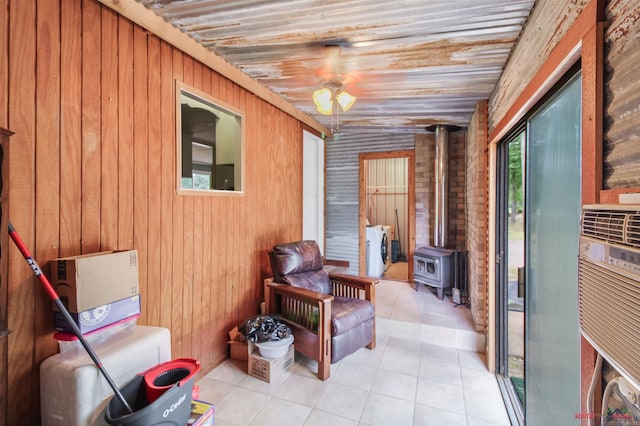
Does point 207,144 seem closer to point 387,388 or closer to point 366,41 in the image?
point 366,41

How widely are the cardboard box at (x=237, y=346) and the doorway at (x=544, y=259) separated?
6.74ft

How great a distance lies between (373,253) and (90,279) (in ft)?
14.0

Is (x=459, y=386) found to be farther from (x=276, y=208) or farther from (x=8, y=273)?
(x=8, y=273)

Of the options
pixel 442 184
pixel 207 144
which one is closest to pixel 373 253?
pixel 442 184

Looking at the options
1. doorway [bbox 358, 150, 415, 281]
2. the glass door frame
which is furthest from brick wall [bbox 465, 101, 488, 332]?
doorway [bbox 358, 150, 415, 281]

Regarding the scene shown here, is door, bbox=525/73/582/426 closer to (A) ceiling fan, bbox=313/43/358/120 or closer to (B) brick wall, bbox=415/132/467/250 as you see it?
(A) ceiling fan, bbox=313/43/358/120

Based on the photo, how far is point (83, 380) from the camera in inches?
49.7

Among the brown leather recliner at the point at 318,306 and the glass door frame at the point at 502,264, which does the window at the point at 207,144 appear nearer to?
the brown leather recliner at the point at 318,306

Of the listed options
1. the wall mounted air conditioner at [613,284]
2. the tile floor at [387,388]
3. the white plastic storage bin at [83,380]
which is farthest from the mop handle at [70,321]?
the wall mounted air conditioner at [613,284]

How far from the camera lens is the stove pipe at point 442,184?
4.07m

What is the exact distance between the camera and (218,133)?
2.65m

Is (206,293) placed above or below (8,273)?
below

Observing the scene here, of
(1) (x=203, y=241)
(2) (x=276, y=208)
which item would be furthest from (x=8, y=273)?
(2) (x=276, y=208)

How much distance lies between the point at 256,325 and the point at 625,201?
7.99 feet
